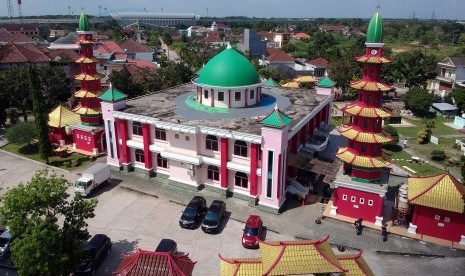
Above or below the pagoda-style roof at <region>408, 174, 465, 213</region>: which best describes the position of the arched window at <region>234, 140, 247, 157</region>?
above

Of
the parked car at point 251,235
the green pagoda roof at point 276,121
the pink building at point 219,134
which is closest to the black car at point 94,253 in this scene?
the parked car at point 251,235

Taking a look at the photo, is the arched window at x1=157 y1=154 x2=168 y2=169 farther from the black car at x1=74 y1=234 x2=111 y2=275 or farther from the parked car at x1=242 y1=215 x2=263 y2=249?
the parked car at x1=242 y1=215 x2=263 y2=249

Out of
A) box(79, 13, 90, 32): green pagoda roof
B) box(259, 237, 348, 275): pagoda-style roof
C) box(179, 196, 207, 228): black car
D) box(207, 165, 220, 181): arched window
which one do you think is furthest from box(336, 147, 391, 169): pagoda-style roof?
box(79, 13, 90, 32): green pagoda roof

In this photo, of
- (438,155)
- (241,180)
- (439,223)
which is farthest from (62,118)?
(438,155)

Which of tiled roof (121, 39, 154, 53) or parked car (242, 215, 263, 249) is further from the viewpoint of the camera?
tiled roof (121, 39, 154, 53)

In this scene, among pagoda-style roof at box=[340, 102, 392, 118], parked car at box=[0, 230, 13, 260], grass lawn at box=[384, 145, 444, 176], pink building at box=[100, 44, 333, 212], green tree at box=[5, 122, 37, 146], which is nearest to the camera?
parked car at box=[0, 230, 13, 260]

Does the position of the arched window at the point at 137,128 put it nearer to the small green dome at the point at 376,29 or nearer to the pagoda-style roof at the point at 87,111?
the pagoda-style roof at the point at 87,111

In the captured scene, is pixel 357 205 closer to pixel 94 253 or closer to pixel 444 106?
pixel 94 253
